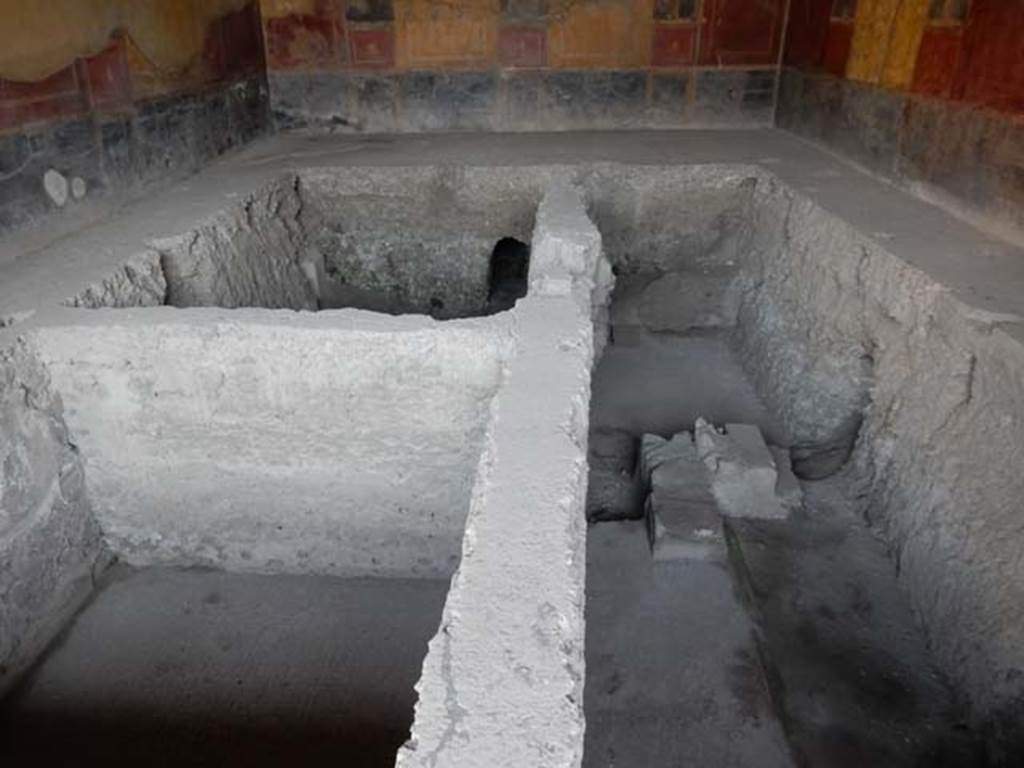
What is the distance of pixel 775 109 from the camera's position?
269 inches

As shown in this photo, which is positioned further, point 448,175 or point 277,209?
point 448,175

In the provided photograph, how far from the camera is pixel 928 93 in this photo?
440 cm

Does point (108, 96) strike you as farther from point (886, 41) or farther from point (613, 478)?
point (886, 41)

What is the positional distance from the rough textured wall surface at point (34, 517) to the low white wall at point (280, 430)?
77 millimetres

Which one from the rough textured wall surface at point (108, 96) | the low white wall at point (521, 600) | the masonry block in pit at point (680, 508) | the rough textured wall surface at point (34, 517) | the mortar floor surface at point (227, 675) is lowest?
the mortar floor surface at point (227, 675)

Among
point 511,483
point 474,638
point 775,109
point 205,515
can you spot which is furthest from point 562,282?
point 775,109

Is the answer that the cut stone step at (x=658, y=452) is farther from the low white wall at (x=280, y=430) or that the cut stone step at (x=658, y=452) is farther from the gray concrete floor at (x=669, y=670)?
the low white wall at (x=280, y=430)

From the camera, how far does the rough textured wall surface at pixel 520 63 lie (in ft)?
21.3

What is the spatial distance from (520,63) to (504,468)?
18.1ft

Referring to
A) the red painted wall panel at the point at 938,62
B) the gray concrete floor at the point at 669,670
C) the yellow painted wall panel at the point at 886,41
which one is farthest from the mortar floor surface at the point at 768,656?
the yellow painted wall panel at the point at 886,41

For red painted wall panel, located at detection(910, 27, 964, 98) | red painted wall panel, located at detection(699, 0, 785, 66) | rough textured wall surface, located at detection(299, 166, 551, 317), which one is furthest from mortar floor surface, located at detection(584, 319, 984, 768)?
red painted wall panel, located at detection(699, 0, 785, 66)

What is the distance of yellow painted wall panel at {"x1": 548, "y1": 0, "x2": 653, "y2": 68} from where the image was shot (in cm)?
647

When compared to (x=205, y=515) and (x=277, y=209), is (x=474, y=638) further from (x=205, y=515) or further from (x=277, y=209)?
(x=277, y=209)

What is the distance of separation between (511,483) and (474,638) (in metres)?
0.50
